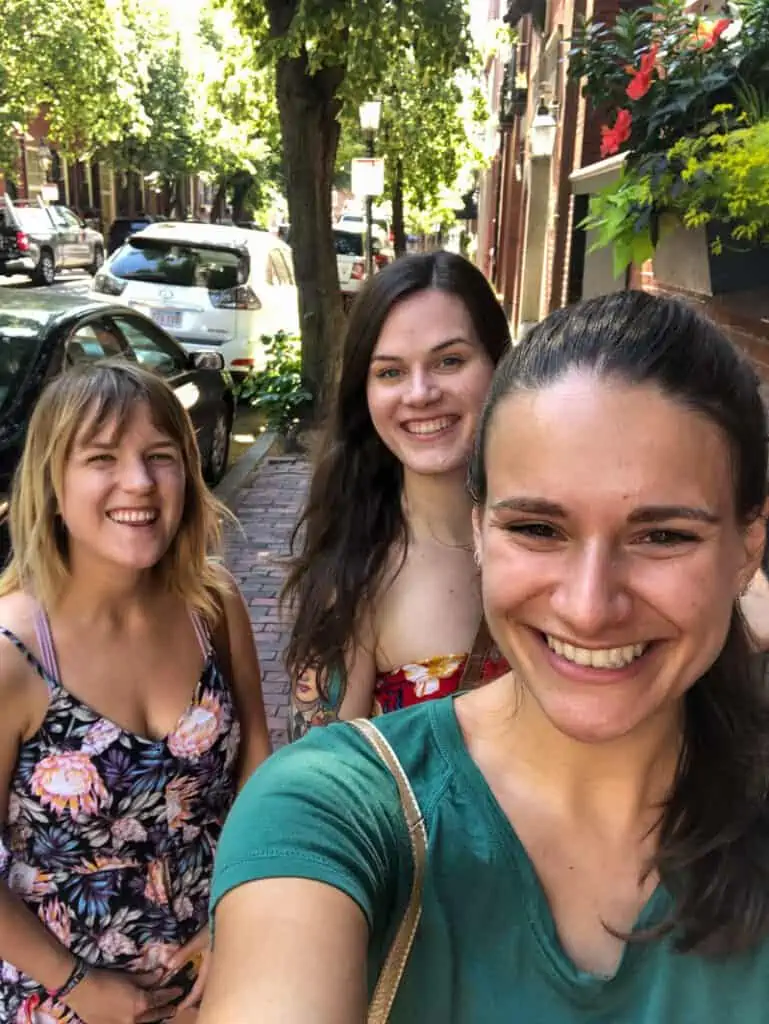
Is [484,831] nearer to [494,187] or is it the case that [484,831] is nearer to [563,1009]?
[563,1009]

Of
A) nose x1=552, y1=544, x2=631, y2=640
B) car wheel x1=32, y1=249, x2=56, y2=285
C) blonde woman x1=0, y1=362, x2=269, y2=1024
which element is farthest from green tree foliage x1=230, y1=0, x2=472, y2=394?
car wheel x1=32, y1=249, x2=56, y2=285

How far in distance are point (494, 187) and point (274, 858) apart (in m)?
30.3

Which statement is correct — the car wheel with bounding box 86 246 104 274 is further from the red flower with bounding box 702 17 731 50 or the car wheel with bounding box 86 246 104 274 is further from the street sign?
the red flower with bounding box 702 17 731 50

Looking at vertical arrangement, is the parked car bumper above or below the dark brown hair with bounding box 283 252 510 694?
below

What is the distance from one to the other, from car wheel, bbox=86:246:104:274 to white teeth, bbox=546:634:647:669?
29195 millimetres

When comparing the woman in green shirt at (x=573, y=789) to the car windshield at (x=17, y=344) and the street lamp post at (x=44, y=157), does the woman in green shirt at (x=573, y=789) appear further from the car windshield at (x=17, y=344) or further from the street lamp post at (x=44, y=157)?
the street lamp post at (x=44, y=157)

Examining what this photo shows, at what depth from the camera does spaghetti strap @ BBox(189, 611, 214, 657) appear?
2.13 m

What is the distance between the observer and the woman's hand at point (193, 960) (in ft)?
6.36

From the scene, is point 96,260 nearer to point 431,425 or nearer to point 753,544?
point 431,425

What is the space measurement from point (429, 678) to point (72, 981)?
893mm

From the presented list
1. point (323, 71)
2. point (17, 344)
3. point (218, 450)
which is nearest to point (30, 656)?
point (17, 344)

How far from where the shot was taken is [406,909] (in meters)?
1.09

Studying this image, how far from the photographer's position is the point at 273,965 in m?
1.02

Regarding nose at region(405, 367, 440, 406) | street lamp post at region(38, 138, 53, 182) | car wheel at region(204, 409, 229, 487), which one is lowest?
car wheel at region(204, 409, 229, 487)
